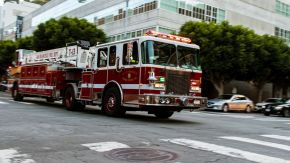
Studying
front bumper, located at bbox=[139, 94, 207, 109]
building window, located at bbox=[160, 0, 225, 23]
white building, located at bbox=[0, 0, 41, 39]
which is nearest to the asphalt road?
front bumper, located at bbox=[139, 94, 207, 109]

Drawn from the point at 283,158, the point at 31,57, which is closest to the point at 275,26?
the point at 31,57

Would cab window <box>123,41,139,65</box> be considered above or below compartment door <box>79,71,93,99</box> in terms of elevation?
above

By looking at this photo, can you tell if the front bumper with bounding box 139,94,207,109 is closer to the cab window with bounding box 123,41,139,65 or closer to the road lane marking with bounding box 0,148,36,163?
the cab window with bounding box 123,41,139,65

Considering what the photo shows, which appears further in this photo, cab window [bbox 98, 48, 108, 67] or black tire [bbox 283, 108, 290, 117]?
black tire [bbox 283, 108, 290, 117]

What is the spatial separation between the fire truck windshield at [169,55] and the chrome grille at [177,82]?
1.00 feet

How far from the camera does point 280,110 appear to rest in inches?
1105

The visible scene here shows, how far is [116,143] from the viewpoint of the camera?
363 inches

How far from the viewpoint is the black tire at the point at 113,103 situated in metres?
15.4

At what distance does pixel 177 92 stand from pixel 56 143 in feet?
21.0

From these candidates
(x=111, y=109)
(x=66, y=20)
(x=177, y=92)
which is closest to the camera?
(x=177, y=92)

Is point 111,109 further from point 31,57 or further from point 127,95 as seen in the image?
point 31,57

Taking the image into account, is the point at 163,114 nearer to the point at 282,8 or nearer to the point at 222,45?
the point at 222,45

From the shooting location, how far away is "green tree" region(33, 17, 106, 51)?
41.5 metres

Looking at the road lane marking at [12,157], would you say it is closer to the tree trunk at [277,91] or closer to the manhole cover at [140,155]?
the manhole cover at [140,155]
